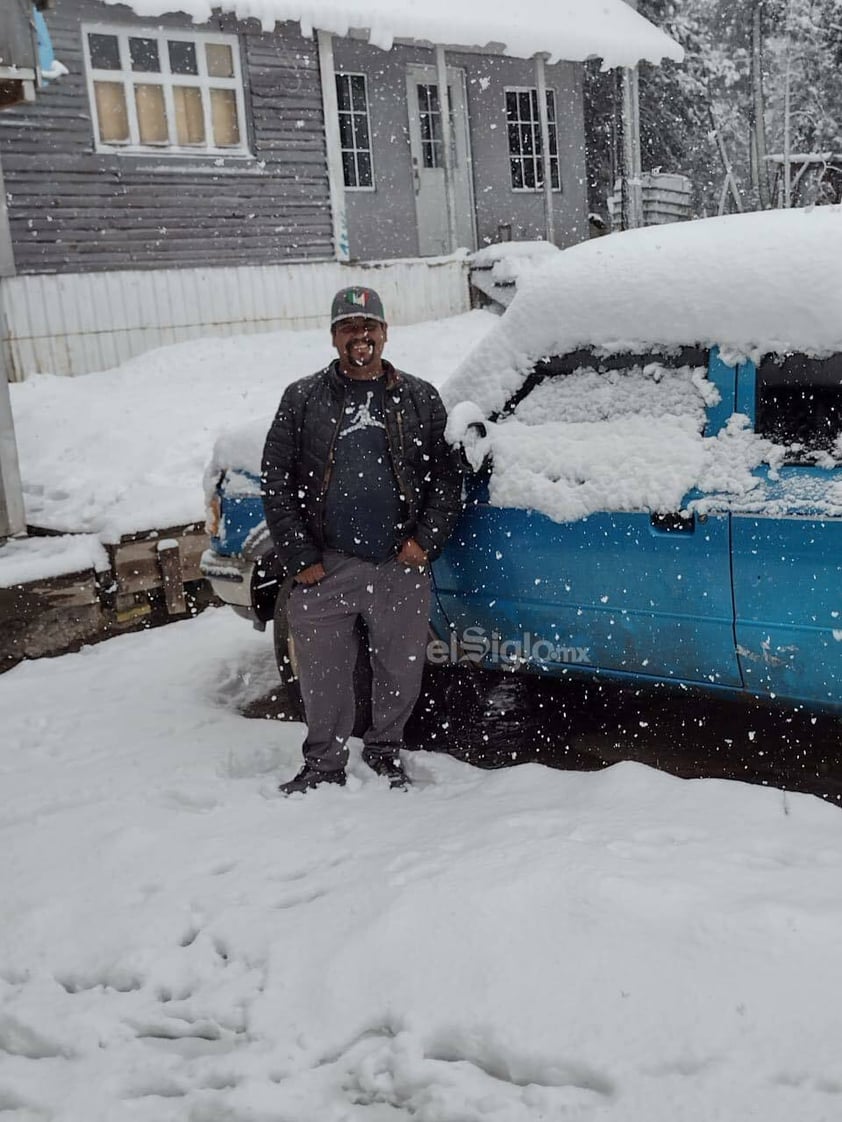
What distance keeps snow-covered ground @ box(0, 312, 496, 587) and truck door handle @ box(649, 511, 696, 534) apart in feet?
7.47

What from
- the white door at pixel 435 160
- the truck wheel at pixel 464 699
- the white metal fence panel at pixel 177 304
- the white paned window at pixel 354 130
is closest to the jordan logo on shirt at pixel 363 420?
the truck wheel at pixel 464 699

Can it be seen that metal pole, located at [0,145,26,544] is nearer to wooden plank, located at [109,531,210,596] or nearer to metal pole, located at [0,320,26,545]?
metal pole, located at [0,320,26,545]

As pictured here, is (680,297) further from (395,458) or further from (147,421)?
(147,421)

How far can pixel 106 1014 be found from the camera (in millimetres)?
2740

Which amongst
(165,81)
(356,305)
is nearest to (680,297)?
(356,305)

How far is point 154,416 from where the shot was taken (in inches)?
398

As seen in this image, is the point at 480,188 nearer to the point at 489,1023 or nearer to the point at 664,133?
the point at 664,133

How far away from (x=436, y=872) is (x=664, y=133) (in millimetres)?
24001

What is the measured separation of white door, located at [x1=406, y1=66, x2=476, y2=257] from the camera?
15945mm

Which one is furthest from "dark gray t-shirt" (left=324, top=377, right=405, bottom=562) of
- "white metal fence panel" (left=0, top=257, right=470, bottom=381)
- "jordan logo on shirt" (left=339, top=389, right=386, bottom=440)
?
"white metal fence panel" (left=0, top=257, right=470, bottom=381)

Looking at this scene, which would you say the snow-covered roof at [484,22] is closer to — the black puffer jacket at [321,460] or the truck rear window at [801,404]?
the black puffer jacket at [321,460]

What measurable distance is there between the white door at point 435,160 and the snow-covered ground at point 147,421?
3.11 metres

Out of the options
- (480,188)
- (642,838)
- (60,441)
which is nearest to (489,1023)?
(642,838)

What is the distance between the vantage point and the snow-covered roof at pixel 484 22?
12406mm
